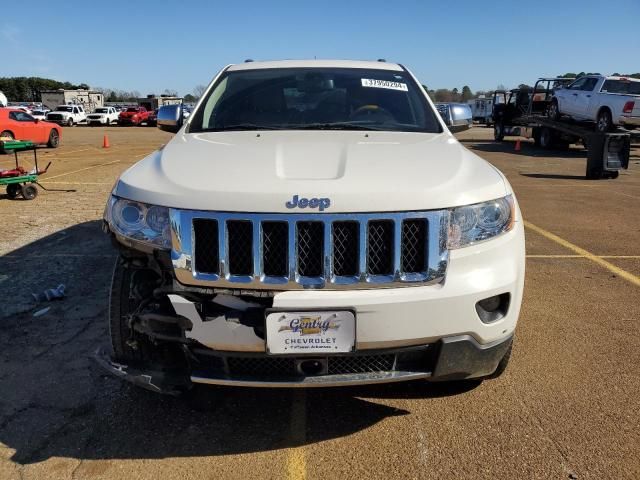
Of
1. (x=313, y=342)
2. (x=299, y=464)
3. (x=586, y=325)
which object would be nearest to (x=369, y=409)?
(x=299, y=464)

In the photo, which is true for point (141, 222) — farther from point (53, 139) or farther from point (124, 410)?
point (53, 139)

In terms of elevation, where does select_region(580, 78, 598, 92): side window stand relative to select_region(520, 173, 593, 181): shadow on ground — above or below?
above

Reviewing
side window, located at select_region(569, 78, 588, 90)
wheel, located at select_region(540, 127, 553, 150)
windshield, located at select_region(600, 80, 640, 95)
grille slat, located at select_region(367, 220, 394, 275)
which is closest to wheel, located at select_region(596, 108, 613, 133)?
windshield, located at select_region(600, 80, 640, 95)

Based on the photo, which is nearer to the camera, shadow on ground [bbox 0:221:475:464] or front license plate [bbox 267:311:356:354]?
front license plate [bbox 267:311:356:354]

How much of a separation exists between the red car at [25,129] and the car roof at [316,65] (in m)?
15.1

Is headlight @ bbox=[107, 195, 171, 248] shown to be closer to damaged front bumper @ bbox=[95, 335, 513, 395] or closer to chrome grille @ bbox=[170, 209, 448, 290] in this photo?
chrome grille @ bbox=[170, 209, 448, 290]

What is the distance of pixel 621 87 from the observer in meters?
16.4

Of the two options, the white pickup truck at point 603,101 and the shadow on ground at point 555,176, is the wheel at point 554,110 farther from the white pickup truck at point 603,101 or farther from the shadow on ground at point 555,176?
the shadow on ground at point 555,176

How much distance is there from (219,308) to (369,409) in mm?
1057

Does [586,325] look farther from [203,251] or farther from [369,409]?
[203,251]

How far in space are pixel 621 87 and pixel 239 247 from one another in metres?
17.6

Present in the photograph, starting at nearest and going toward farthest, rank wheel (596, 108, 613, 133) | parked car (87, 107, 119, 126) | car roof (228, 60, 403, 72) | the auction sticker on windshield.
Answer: the auction sticker on windshield, car roof (228, 60, 403, 72), wheel (596, 108, 613, 133), parked car (87, 107, 119, 126)

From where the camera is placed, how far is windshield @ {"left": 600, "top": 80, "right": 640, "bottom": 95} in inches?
637

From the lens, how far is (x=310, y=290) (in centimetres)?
220
